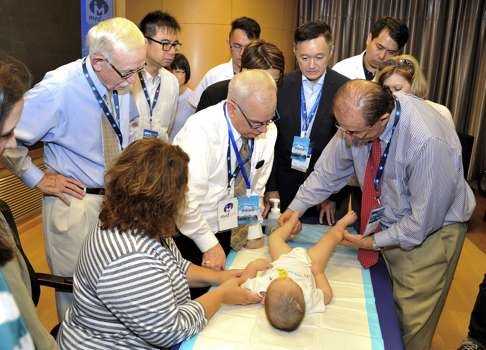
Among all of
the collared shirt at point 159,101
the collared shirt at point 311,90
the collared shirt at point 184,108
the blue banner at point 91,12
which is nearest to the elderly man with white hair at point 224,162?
the collared shirt at point 311,90

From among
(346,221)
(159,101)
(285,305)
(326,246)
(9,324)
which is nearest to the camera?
(9,324)

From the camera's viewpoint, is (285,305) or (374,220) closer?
(285,305)

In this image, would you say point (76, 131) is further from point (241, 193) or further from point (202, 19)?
point (202, 19)

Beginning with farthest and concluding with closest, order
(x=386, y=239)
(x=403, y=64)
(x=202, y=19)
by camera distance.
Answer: (x=202, y=19), (x=403, y=64), (x=386, y=239)

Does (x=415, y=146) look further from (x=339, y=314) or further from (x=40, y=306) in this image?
(x=40, y=306)

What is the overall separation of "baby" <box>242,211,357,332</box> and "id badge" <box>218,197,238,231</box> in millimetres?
225

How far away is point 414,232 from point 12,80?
170cm

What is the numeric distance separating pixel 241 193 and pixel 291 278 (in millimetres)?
565

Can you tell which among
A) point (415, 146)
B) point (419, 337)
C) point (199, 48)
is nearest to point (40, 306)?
point (419, 337)

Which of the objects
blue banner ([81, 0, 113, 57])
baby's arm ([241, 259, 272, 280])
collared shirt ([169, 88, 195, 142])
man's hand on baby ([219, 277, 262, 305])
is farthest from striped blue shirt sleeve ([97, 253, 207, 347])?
blue banner ([81, 0, 113, 57])

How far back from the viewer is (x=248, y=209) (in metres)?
2.19

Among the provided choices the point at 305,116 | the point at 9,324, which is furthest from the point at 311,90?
the point at 9,324

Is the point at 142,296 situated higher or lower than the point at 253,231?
higher

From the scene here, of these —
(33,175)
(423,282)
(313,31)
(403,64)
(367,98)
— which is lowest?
(423,282)
